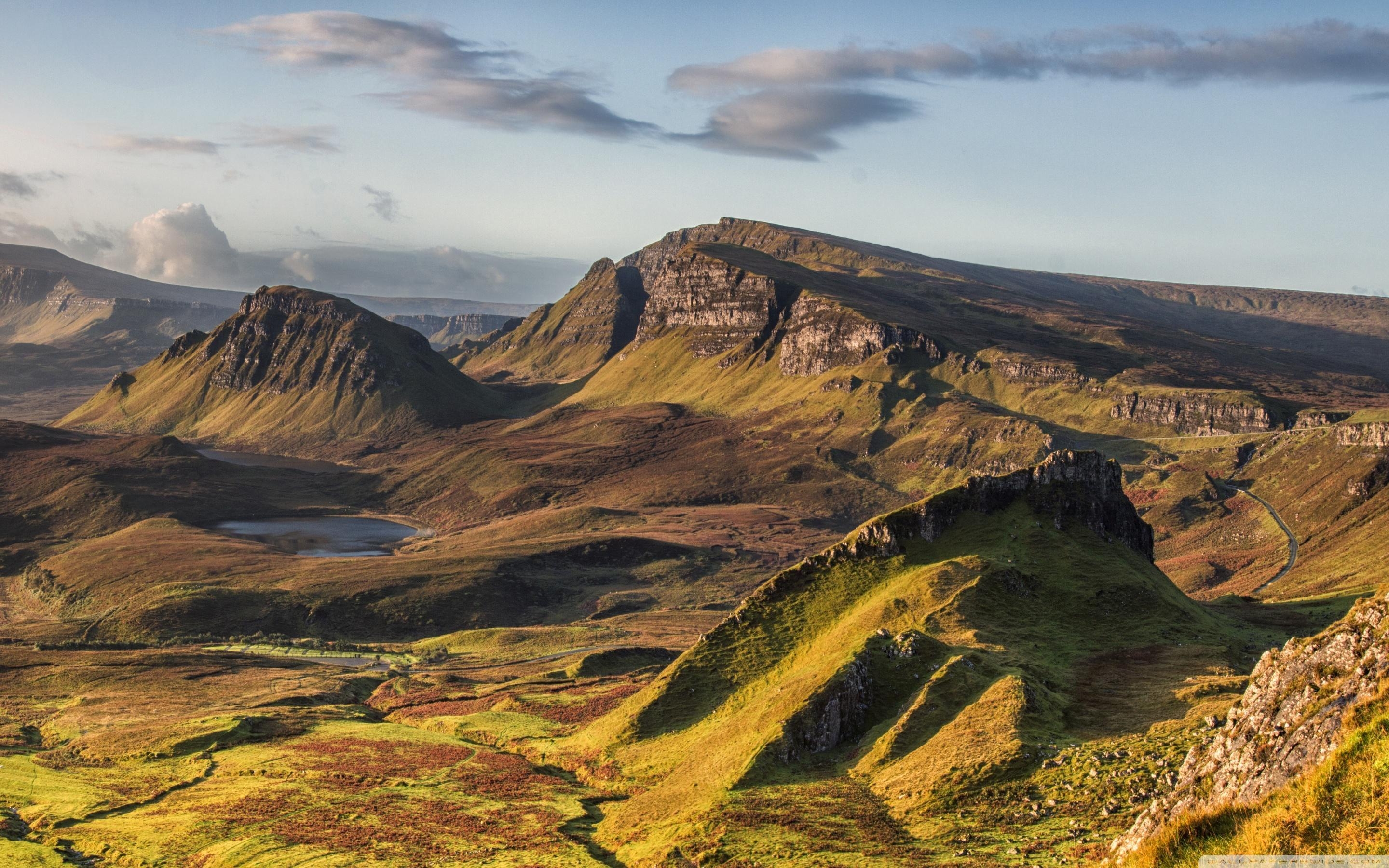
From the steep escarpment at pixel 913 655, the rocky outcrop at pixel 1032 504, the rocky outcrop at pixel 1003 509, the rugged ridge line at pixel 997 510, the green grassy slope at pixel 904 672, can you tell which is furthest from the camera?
the rocky outcrop at pixel 1032 504

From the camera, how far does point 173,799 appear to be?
8981 cm

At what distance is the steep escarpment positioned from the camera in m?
66.4

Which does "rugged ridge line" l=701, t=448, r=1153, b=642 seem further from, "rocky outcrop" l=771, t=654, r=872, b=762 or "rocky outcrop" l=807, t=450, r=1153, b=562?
"rocky outcrop" l=771, t=654, r=872, b=762

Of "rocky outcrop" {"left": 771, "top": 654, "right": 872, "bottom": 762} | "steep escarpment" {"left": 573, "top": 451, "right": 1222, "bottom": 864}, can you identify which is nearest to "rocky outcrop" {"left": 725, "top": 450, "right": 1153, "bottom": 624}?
"steep escarpment" {"left": 573, "top": 451, "right": 1222, "bottom": 864}

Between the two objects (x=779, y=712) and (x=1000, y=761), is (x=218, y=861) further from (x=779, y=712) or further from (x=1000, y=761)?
(x=1000, y=761)

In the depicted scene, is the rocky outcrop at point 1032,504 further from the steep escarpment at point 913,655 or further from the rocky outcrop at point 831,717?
the rocky outcrop at point 831,717

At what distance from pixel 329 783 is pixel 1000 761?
189 feet

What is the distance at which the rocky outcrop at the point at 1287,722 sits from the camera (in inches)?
1265

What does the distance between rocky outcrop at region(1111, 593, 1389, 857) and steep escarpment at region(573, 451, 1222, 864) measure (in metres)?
23.2

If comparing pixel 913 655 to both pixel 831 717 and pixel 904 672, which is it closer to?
pixel 904 672

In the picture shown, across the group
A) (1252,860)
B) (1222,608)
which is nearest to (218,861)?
(1252,860)

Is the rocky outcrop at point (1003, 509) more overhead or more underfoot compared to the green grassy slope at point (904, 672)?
more overhead

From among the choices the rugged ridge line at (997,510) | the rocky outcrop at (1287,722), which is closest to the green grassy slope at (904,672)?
the rugged ridge line at (997,510)

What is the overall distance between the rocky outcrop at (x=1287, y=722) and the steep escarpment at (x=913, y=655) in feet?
76.1
